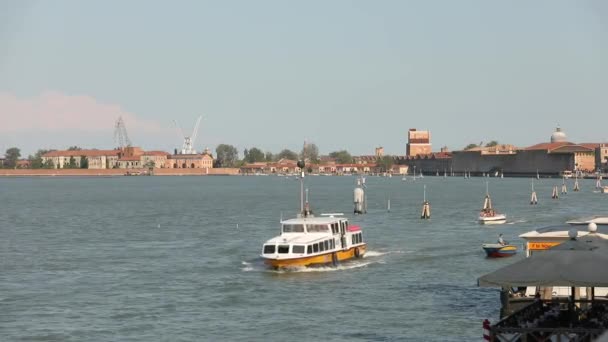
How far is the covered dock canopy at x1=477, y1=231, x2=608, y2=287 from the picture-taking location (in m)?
29.5

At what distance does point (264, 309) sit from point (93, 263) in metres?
23.7

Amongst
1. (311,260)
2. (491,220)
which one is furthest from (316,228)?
(491,220)

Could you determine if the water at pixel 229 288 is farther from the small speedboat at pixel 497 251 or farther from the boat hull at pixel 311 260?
the small speedboat at pixel 497 251

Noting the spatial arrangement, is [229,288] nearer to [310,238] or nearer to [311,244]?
[311,244]

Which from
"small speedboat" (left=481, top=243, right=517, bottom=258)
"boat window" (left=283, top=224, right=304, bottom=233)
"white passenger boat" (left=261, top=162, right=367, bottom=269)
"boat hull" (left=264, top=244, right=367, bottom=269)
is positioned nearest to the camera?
"boat hull" (left=264, top=244, right=367, bottom=269)

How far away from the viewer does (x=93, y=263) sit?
69438 millimetres

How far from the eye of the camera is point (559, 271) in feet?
98.5

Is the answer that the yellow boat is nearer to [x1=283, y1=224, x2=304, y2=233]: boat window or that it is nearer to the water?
[x1=283, y1=224, x2=304, y2=233]: boat window

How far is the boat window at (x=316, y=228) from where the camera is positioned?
213ft

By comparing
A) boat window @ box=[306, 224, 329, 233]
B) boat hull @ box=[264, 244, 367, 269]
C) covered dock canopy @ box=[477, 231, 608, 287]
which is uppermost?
covered dock canopy @ box=[477, 231, 608, 287]

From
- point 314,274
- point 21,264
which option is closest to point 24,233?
point 21,264

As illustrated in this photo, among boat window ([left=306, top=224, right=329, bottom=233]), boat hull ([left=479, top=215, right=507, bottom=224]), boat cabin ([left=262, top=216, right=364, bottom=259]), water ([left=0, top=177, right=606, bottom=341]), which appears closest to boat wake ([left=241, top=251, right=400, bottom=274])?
water ([left=0, top=177, right=606, bottom=341])

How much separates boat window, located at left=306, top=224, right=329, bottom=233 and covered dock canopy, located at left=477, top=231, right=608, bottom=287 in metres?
33.9

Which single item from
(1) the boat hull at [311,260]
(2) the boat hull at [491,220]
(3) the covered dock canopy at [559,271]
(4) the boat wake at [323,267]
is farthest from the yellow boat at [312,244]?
(2) the boat hull at [491,220]
